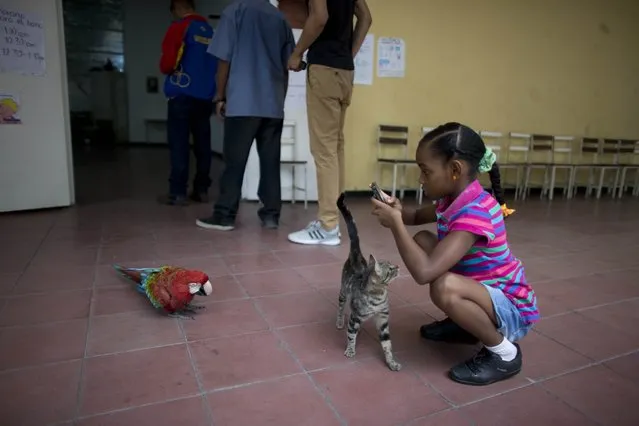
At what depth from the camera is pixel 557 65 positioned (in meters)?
5.94

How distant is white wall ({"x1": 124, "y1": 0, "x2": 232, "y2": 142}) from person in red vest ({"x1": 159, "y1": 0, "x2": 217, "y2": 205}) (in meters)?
7.27

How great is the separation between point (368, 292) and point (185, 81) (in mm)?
3007

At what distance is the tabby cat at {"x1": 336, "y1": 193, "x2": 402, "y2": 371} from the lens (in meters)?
1.49

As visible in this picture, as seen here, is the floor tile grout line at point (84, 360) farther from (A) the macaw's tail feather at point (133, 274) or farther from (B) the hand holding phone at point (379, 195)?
(B) the hand holding phone at point (379, 195)

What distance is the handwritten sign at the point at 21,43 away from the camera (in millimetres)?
3322

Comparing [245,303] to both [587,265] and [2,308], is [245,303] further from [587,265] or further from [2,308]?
[587,265]

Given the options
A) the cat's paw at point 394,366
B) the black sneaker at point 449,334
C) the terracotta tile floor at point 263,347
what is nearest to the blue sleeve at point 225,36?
the terracotta tile floor at point 263,347

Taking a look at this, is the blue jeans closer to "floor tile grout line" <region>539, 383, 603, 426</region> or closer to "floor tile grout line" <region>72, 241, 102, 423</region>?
"floor tile grout line" <region>539, 383, 603, 426</region>

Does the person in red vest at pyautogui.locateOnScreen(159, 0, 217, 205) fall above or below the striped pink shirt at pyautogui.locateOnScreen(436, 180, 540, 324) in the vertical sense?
above

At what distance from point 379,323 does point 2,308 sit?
157 centimetres

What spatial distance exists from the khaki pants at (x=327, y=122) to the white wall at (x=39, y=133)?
2159 millimetres

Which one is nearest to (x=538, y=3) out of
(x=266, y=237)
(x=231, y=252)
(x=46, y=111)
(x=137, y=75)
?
(x=266, y=237)

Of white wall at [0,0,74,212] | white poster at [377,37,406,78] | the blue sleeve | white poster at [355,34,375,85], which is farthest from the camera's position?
white poster at [377,37,406,78]

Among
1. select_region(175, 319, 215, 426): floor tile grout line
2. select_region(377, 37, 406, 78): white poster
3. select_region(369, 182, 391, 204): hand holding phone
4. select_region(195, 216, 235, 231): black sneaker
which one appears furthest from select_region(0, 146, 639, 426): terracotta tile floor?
select_region(377, 37, 406, 78): white poster
